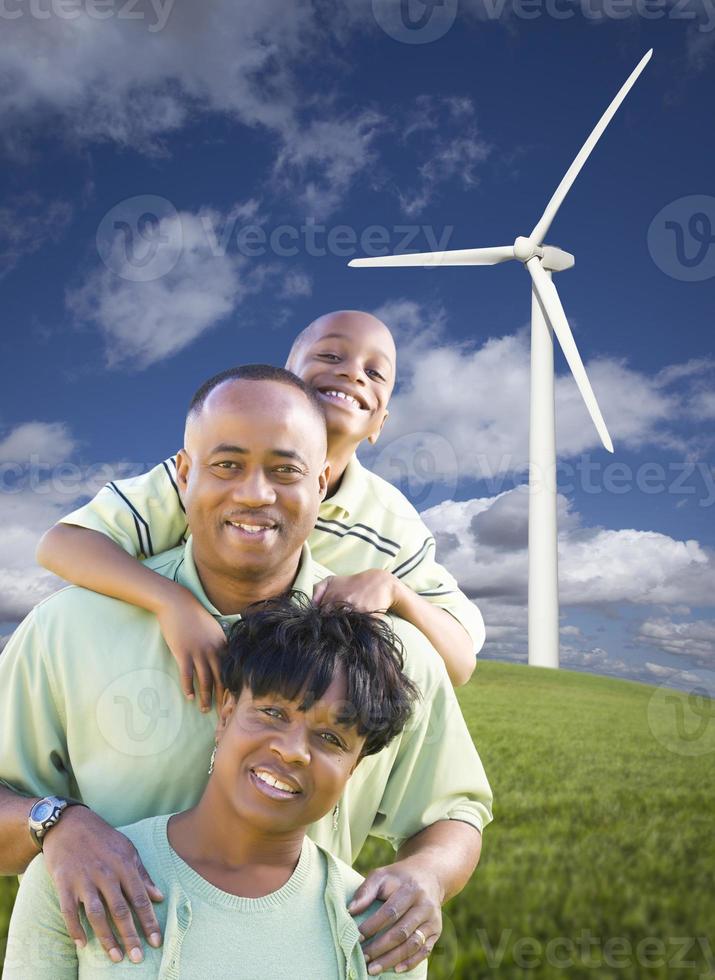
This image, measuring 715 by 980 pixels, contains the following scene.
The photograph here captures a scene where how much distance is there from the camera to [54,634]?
4.02 metres

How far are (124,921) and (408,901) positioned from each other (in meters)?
1.02

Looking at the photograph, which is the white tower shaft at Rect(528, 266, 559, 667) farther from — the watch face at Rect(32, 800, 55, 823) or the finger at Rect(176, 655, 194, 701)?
the watch face at Rect(32, 800, 55, 823)

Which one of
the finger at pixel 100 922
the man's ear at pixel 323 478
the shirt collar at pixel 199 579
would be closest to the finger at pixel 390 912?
the finger at pixel 100 922

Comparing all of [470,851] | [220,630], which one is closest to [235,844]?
[220,630]

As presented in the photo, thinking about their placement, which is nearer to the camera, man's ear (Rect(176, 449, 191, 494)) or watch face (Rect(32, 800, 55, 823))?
watch face (Rect(32, 800, 55, 823))

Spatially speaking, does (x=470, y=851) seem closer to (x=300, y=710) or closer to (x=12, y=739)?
(x=300, y=710)

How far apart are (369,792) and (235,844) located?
0.89 meters

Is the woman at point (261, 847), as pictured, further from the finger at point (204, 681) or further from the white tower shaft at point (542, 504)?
the white tower shaft at point (542, 504)

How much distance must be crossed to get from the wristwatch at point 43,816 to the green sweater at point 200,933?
9cm

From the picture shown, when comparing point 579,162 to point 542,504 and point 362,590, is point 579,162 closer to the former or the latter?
point 542,504

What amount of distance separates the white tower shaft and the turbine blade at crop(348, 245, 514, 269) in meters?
1.99

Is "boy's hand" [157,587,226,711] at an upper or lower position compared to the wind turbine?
lower

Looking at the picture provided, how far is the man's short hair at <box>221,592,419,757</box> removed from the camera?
3635 millimetres

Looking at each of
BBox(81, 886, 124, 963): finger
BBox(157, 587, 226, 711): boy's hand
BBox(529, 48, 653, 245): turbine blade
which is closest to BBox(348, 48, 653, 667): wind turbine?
BBox(529, 48, 653, 245): turbine blade
